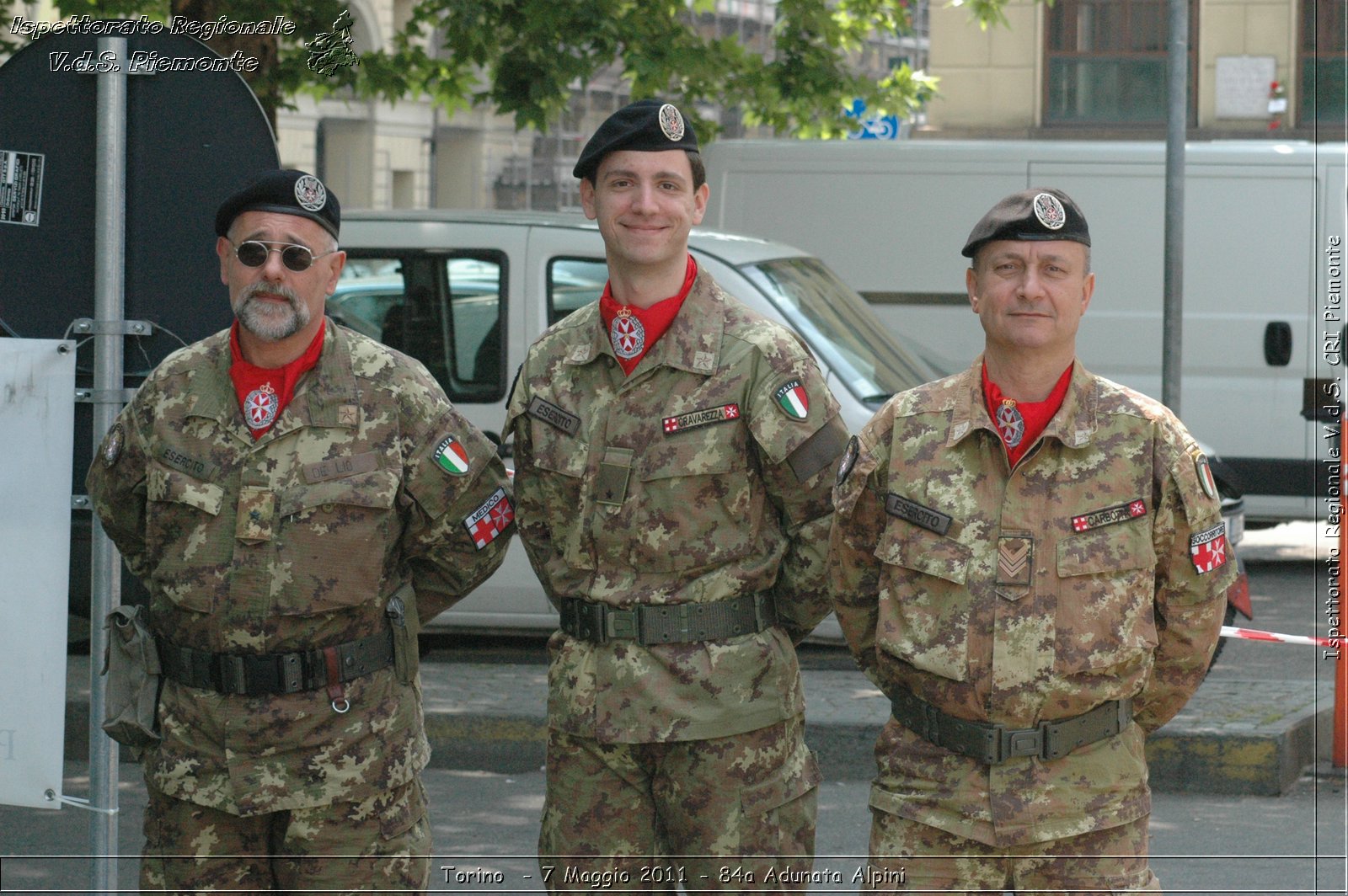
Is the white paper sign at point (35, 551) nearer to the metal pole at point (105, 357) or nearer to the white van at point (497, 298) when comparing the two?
the metal pole at point (105, 357)

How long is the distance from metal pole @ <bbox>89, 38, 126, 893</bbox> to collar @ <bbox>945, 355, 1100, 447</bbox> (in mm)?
2010

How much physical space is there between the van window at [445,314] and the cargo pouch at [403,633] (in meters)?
4.25

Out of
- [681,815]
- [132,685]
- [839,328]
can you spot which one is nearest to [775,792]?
[681,815]

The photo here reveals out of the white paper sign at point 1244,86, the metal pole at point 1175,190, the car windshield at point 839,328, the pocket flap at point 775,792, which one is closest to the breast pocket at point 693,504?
the pocket flap at point 775,792

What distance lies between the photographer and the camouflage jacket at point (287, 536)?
141 inches

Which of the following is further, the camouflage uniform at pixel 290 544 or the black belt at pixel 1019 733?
the camouflage uniform at pixel 290 544

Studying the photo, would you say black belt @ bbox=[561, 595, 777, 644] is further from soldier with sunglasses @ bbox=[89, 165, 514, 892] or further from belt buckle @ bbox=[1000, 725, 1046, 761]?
belt buckle @ bbox=[1000, 725, 1046, 761]

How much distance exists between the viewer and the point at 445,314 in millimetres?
8109

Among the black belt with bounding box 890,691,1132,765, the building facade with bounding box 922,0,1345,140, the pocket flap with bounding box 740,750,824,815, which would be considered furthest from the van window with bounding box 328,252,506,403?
the building facade with bounding box 922,0,1345,140

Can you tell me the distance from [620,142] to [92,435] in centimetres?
157

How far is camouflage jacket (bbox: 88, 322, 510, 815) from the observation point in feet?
11.8

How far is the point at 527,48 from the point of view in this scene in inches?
374

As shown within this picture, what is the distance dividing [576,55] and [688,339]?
656 cm

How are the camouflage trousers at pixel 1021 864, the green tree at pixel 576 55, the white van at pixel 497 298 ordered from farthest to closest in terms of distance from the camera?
the green tree at pixel 576 55 → the white van at pixel 497 298 → the camouflage trousers at pixel 1021 864
